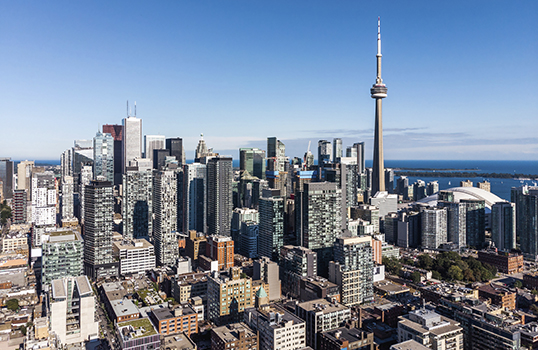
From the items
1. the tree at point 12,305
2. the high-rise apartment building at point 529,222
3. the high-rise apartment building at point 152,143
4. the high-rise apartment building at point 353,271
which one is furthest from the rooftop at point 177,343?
the high-rise apartment building at point 152,143

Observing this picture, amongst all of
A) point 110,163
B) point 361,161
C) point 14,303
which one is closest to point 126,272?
point 14,303

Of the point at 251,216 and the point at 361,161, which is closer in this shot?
the point at 251,216

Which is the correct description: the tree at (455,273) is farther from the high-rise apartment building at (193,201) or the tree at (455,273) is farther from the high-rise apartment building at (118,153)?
the high-rise apartment building at (118,153)

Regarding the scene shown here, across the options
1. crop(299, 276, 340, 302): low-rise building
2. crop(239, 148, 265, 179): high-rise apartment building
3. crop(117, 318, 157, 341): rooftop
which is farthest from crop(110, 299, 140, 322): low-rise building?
crop(239, 148, 265, 179): high-rise apartment building

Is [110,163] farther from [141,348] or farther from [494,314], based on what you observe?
[494,314]

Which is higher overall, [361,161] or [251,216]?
[361,161]

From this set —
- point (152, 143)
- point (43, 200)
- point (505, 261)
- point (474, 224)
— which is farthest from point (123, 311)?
point (152, 143)
